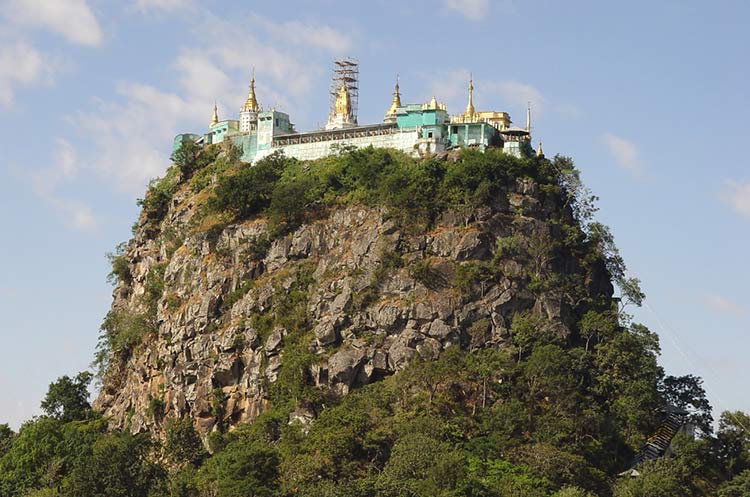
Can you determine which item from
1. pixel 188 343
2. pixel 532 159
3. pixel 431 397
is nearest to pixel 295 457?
pixel 431 397

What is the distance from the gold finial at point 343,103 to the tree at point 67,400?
26069 millimetres

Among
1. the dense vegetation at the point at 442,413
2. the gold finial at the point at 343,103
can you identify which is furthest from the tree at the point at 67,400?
the gold finial at the point at 343,103

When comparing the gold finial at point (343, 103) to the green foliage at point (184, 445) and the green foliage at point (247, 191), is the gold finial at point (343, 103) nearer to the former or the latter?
the green foliage at point (247, 191)

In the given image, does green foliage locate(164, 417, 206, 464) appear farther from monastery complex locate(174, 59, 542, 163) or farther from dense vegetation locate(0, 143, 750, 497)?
monastery complex locate(174, 59, 542, 163)

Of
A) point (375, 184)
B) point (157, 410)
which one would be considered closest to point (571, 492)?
point (375, 184)

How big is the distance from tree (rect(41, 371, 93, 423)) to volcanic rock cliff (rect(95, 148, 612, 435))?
401cm

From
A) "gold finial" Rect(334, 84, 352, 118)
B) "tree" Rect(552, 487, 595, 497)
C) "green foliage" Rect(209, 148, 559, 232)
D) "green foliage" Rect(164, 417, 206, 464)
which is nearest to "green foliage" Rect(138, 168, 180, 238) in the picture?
"green foliage" Rect(209, 148, 559, 232)

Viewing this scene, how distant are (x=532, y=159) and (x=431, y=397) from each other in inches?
767

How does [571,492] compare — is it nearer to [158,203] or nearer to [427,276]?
[427,276]

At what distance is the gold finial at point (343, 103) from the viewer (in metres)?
111

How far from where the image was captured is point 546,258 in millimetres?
95625

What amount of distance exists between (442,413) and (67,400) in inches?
1218

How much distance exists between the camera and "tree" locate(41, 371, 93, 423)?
106438 mm

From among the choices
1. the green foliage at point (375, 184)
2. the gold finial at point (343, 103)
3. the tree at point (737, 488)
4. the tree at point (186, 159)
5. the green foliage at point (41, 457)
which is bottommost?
the tree at point (737, 488)
